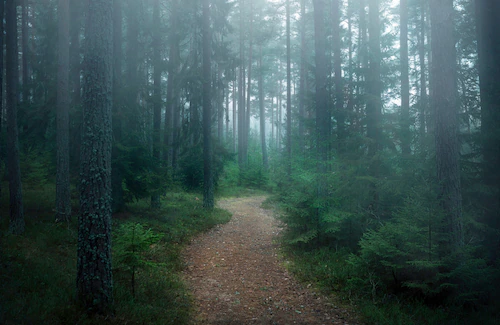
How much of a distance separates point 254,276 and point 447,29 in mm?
7971

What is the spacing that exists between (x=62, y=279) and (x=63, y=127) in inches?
261

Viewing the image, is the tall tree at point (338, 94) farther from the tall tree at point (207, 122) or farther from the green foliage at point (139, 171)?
the green foliage at point (139, 171)

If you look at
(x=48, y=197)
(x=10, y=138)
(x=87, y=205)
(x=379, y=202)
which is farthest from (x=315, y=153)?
(x=48, y=197)

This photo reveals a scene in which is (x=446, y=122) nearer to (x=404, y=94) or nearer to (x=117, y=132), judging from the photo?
(x=404, y=94)

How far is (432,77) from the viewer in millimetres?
7125

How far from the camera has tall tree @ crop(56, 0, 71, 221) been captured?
34.3ft

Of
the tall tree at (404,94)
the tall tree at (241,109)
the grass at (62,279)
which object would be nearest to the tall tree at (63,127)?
the grass at (62,279)

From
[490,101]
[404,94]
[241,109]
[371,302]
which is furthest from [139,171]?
[241,109]

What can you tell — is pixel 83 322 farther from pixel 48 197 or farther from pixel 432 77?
pixel 48 197

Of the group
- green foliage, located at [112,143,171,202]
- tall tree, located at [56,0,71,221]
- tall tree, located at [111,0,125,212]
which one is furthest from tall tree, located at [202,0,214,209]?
tall tree, located at [56,0,71,221]

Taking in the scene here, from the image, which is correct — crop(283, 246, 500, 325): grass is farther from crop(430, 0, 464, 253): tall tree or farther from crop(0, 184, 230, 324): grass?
crop(0, 184, 230, 324): grass

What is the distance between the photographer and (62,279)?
5934 millimetres

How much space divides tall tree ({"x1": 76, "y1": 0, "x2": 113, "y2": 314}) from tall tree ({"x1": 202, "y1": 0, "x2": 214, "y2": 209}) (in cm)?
1054

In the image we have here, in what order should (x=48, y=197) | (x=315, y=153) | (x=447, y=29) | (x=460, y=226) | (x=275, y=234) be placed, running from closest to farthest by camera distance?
(x=460, y=226)
(x=447, y=29)
(x=315, y=153)
(x=275, y=234)
(x=48, y=197)
